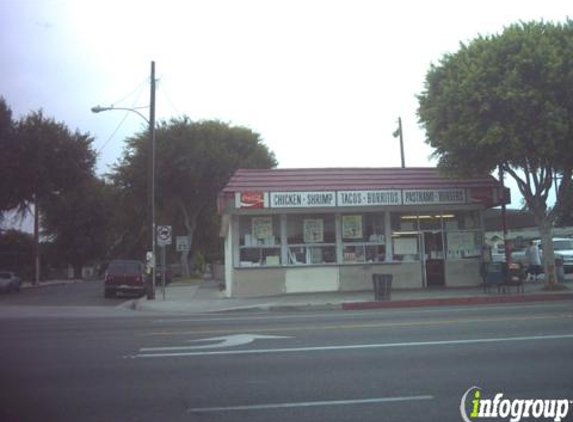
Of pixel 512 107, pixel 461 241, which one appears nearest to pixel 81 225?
pixel 461 241

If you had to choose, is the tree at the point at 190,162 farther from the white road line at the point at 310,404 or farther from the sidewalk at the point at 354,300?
the white road line at the point at 310,404

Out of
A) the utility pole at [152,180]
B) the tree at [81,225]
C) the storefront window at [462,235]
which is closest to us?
the storefront window at [462,235]

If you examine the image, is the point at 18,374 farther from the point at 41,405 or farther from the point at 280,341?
the point at 280,341

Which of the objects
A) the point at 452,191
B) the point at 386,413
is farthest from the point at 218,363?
the point at 452,191

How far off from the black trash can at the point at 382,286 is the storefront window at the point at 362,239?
378 centimetres

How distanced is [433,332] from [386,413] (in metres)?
6.07

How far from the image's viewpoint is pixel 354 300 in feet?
71.5

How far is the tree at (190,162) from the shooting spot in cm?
4534

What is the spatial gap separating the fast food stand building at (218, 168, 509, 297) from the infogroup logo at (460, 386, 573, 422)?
1746 centimetres

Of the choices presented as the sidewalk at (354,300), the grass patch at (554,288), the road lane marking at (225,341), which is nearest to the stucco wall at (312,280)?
the sidewalk at (354,300)

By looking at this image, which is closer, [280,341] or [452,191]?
[280,341]

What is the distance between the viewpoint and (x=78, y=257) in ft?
224

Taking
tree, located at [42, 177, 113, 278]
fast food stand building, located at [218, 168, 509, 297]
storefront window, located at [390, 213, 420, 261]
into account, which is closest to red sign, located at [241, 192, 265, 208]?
fast food stand building, located at [218, 168, 509, 297]

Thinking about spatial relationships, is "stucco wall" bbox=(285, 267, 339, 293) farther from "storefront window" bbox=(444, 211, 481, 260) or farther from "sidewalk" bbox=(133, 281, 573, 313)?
"storefront window" bbox=(444, 211, 481, 260)
